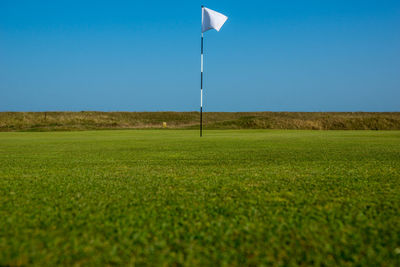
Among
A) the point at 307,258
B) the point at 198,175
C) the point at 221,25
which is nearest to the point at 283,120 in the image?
the point at 221,25

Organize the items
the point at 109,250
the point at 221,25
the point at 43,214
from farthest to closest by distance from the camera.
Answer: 1. the point at 221,25
2. the point at 43,214
3. the point at 109,250

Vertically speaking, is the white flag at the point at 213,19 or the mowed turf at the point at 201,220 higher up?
the white flag at the point at 213,19

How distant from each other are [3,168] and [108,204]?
3.10 metres

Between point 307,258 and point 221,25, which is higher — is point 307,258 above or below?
below

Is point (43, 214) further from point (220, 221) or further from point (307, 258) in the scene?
point (307, 258)

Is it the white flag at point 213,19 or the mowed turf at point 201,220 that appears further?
the white flag at point 213,19

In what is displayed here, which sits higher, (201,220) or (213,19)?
(213,19)

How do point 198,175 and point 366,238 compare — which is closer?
point 366,238

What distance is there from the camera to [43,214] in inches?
85.8

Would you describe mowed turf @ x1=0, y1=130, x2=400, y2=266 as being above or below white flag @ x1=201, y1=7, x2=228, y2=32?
below

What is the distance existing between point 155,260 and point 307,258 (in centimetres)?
74

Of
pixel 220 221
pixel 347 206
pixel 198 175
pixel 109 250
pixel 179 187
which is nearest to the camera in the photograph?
pixel 109 250

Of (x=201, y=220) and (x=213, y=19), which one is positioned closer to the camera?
(x=201, y=220)

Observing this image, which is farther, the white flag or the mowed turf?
the white flag
